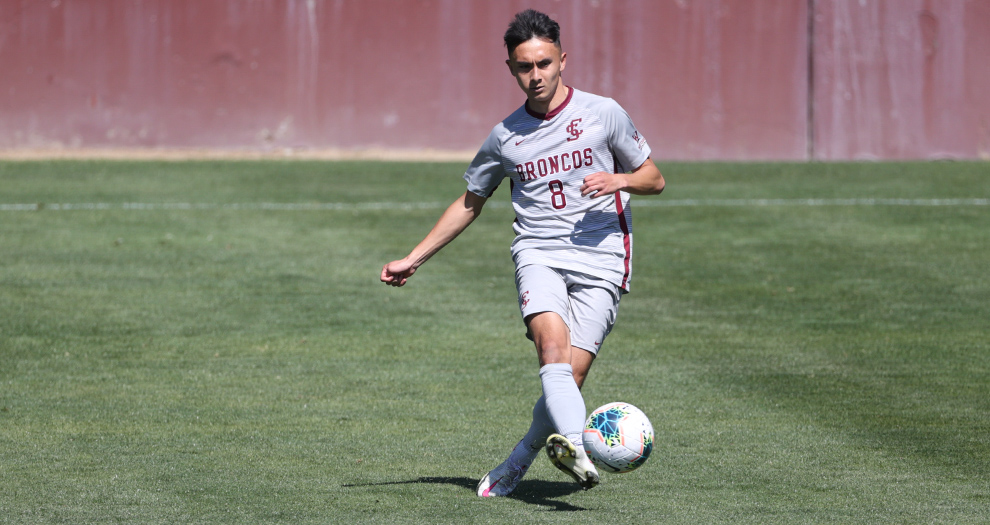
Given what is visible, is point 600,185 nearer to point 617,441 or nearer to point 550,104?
point 550,104

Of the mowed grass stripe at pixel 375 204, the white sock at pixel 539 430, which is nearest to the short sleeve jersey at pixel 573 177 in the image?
the white sock at pixel 539 430

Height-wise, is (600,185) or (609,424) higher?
(600,185)

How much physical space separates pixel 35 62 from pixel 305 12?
4.55 m

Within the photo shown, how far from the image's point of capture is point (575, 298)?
5758 millimetres

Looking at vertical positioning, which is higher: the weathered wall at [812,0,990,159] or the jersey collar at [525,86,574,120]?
the jersey collar at [525,86,574,120]

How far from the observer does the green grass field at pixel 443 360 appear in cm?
600

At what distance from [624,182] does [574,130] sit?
469mm

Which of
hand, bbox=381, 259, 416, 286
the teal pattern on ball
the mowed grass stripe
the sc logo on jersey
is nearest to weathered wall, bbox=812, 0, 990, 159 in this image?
the mowed grass stripe

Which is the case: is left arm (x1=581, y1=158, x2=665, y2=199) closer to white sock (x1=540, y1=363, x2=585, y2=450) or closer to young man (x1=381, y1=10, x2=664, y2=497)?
young man (x1=381, y1=10, x2=664, y2=497)

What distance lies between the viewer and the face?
18.3 ft

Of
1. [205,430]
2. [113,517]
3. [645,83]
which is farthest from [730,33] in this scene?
[113,517]

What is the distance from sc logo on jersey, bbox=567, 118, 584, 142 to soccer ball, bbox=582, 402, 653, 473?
50.5 inches

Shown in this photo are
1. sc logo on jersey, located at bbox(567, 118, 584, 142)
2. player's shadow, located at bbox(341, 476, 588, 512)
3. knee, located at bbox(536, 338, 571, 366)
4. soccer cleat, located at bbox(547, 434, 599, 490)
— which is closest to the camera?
soccer cleat, located at bbox(547, 434, 599, 490)

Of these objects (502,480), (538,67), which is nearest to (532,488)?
(502,480)
